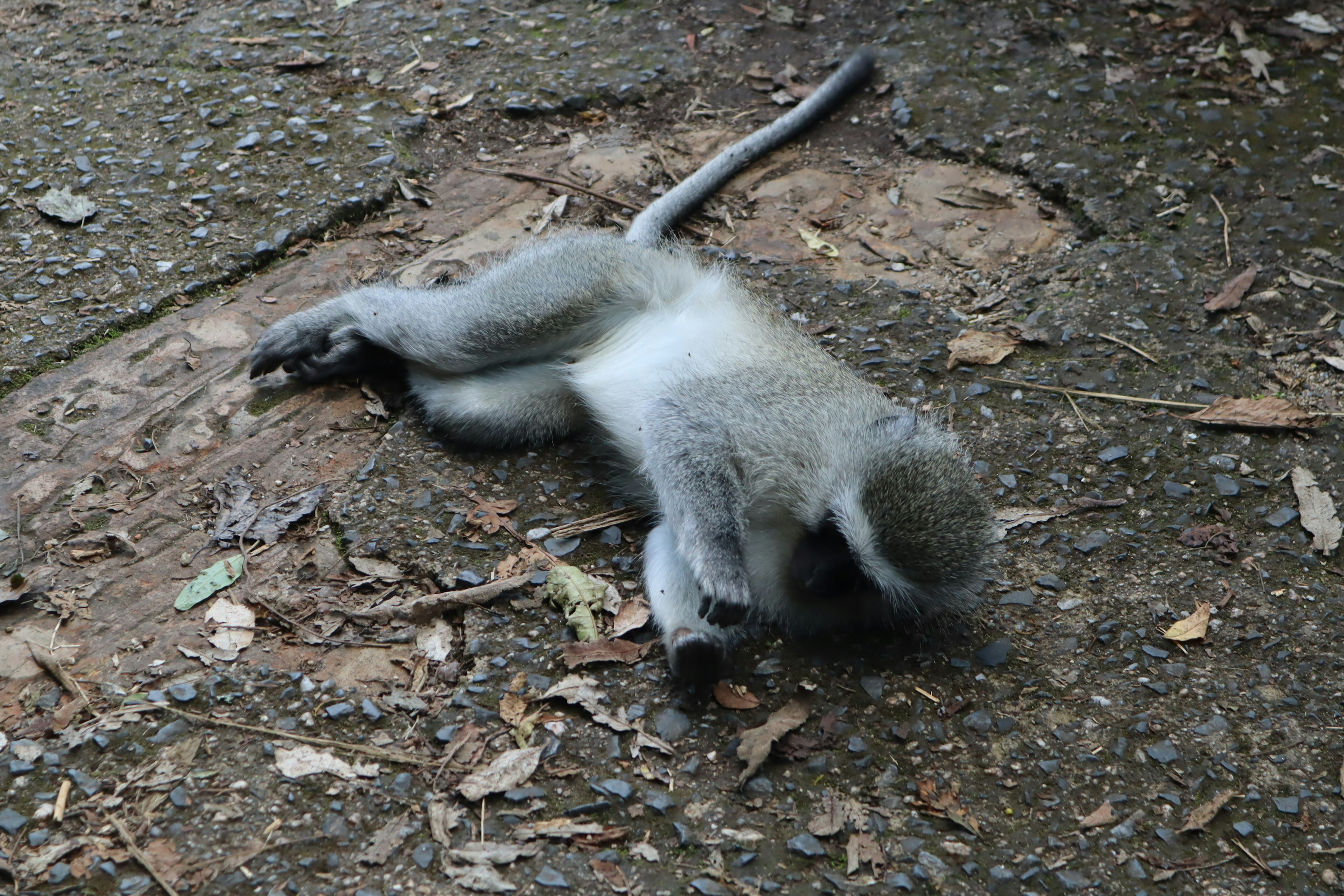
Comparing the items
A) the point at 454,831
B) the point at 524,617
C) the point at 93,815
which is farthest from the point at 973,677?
the point at 93,815

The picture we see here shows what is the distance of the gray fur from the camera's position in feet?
10.8

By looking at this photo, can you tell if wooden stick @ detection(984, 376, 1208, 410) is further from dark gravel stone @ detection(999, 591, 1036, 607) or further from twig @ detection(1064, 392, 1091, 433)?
dark gravel stone @ detection(999, 591, 1036, 607)

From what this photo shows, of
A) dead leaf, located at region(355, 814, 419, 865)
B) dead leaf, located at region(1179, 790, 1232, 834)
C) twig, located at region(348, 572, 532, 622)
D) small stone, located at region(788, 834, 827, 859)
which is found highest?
twig, located at region(348, 572, 532, 622)

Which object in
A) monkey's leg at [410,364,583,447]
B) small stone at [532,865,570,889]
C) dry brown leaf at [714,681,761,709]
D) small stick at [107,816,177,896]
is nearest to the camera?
small stick at [107,816,177,896]

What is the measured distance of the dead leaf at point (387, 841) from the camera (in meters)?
2.64

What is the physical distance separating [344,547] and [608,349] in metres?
1.36

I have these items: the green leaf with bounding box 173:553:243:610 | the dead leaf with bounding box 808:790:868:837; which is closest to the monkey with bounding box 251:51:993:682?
the dead leaf with bounding box 808:790:868:837

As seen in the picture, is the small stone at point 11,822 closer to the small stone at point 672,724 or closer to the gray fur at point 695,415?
the small stone at point 672,724

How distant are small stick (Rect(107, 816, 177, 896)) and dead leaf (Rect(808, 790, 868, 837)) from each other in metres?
1.66

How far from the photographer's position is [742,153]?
18.6 ft

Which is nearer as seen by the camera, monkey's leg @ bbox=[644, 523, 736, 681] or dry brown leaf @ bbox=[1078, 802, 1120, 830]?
dry brown leaf @ bbox=[1078, 802, 1120, 830]

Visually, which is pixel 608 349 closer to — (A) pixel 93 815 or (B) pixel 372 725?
(B) pixel 372 725

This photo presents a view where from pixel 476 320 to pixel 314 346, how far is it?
0.71 meters

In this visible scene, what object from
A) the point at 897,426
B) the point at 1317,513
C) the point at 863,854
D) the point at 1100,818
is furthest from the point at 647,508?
the point at 1317,513
